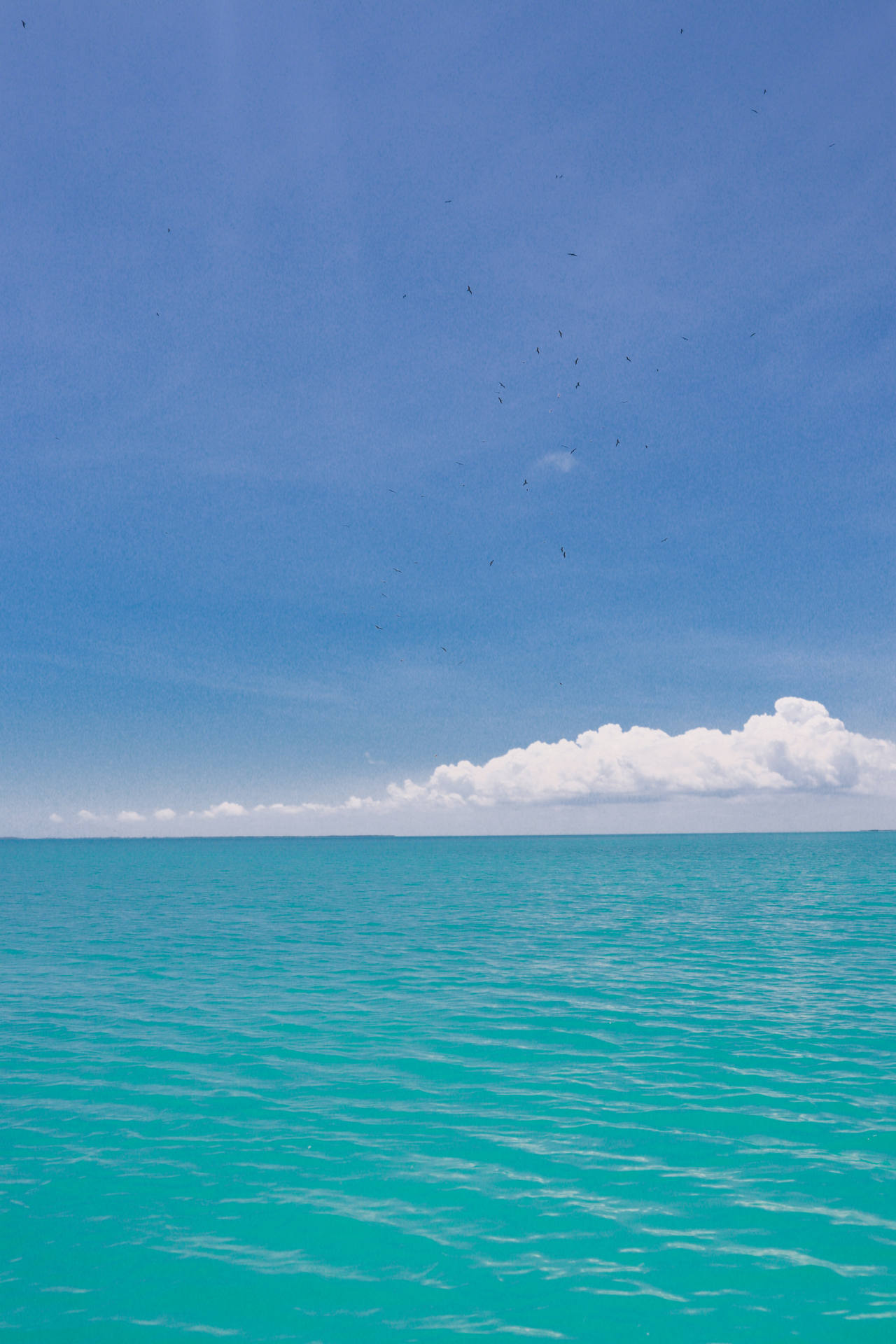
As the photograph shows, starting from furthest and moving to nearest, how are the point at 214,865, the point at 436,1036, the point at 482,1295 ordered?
the point at 214,865
the point at 436,1036
the point at 482,1295

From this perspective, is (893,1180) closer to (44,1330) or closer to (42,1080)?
(44,1330)

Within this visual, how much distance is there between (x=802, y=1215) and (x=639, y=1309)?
12.0 ft

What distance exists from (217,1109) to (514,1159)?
692 centimetres

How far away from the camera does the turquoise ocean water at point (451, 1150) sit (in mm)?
10188

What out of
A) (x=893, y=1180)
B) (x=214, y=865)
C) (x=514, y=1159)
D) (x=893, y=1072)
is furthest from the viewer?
(x=214, y=865)

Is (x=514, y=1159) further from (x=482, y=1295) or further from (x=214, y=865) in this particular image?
(x=214, y=865)

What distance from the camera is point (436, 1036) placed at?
74.2 ft

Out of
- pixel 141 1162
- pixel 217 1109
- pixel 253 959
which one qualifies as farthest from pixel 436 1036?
pixel 253 959

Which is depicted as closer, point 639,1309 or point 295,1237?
point 639,1309

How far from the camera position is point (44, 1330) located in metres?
9.64

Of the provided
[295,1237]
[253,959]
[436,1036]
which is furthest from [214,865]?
[295,1237]

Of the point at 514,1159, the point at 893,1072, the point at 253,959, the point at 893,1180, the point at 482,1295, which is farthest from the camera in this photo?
the point at 253,959

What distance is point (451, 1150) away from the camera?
14.5 m

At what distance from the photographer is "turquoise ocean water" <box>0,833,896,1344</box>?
10.2 m
